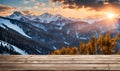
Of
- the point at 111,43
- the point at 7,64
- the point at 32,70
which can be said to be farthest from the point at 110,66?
the point at 111,43

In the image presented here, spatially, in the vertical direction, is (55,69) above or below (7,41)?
above

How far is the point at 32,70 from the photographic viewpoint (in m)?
4.64

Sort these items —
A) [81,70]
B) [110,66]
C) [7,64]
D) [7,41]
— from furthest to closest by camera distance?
[7,41] → [7,64] → [110,66] → [81,70]

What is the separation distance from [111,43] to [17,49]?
536ft

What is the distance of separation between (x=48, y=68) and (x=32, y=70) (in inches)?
11.6

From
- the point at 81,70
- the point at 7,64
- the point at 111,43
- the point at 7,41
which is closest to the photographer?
the point at 81,70

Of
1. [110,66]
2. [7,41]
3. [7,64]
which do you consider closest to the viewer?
[110,66]

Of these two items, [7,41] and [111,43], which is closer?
[111,43]

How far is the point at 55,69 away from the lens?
15.4ft

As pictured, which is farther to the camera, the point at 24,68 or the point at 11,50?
the point at 11,50

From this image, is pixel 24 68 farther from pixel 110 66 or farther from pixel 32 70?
pixel 110 66

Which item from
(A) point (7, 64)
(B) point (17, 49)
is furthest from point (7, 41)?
(A) point (7, 64)

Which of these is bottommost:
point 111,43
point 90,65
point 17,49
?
point 17,49

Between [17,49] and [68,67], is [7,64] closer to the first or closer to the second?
[68,67]
